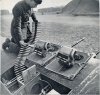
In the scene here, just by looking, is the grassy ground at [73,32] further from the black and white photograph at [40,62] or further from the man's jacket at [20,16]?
the man's jacket at [20,16]

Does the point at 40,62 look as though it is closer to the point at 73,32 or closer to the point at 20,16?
the point at 20,16

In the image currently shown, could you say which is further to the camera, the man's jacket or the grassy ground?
the grassy ground

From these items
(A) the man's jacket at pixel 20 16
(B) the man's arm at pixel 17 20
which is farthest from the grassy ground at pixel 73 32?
(B) the man's arm at pixel 17 20

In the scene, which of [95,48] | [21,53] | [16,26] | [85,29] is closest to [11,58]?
[21,53]

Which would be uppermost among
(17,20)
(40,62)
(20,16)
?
(20,16)

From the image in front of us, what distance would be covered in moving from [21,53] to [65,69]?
1751 mm

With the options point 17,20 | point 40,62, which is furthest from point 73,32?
point 17,20

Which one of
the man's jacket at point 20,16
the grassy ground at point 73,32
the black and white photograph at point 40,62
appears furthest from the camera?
the grassy ground at point 73,32

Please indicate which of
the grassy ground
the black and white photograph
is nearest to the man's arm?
the black and white photograph

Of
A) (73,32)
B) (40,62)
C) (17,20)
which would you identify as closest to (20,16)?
(17,20)

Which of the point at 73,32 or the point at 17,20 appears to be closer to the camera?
the point at 17,20

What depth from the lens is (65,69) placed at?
183 inches

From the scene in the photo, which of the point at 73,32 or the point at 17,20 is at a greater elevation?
the point at 17,20

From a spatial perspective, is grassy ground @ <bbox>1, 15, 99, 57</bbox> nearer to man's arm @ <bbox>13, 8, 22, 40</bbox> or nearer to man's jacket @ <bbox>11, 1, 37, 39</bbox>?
man's jacket @ <bbox>11, 1, 37, 39</bbox>
